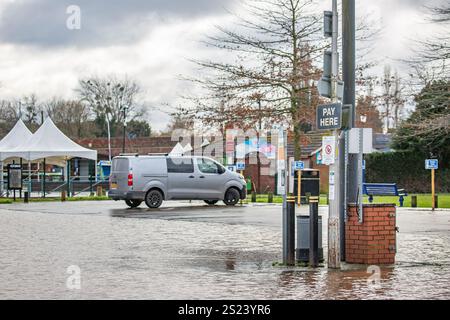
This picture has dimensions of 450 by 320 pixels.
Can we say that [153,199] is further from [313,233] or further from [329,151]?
[329,151]

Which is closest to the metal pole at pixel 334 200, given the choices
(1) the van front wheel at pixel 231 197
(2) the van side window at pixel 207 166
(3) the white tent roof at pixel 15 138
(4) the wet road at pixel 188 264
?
(4) the wet road at pixel 188 264

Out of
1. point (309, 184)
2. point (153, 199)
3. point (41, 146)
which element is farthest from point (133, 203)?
point (41, 146)

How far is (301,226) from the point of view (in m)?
12.8

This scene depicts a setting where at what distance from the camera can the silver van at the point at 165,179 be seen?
3009 cm

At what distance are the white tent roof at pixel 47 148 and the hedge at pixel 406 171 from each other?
23.1 metres

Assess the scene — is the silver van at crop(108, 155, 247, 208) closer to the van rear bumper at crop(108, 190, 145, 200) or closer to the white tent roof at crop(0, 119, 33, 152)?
the van rear bumper at crop(108, 190, 145, 200)

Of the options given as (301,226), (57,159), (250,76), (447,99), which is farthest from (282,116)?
(301,226)

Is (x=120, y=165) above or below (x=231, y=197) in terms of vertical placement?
above

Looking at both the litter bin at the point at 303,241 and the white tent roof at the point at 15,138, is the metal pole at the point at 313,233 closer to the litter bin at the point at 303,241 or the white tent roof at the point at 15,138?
the litter bin at the point at 303,241

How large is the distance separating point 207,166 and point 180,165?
1135mm

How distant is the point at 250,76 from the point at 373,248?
24218 millimetres

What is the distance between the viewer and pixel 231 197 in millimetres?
32250

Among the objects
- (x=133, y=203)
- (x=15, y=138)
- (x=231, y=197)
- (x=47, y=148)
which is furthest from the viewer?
(x=15, y=138)

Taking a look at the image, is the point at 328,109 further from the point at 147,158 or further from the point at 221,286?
the point at 147,158
